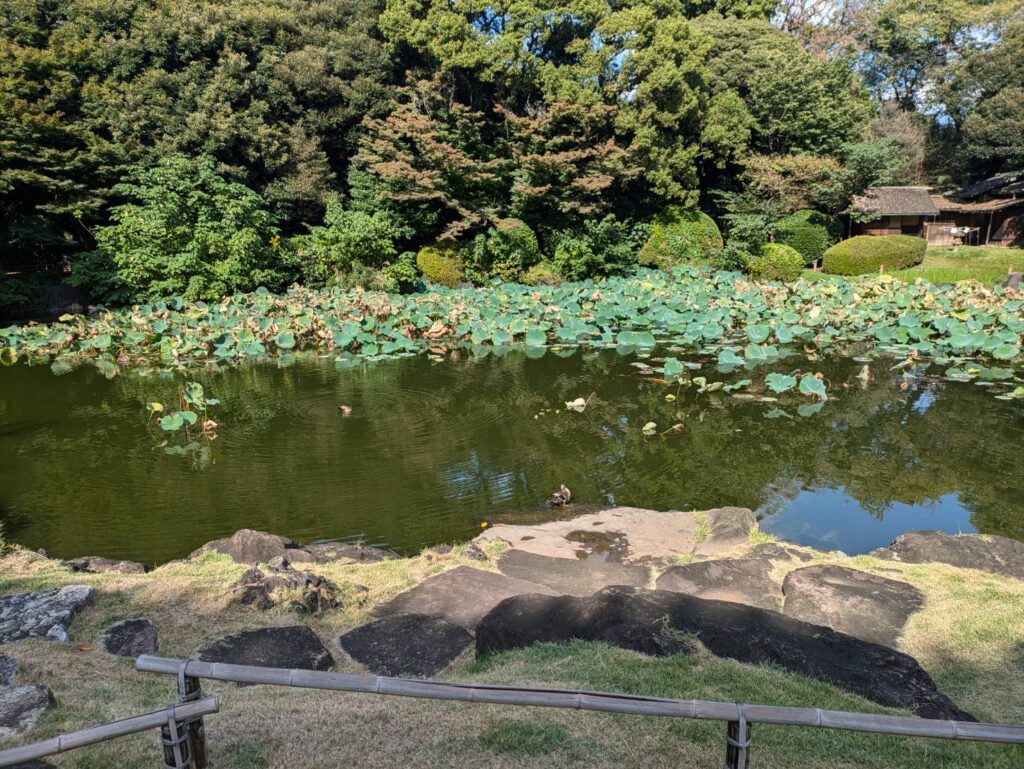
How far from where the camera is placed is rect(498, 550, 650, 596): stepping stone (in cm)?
419

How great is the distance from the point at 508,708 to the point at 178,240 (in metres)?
15.5

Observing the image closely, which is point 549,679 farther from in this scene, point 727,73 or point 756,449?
point 727,73

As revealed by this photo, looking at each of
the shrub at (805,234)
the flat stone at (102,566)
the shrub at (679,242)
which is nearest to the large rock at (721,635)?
the flat stone at (102,566)

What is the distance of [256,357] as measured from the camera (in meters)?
11.6

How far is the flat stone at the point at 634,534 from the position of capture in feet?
15.5

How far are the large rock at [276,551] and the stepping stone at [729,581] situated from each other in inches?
77.0

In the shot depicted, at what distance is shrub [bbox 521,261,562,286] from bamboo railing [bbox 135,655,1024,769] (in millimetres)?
16485

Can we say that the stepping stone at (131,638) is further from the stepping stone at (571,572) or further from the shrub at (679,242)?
the shrub at (679,242)

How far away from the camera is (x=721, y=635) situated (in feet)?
10.2

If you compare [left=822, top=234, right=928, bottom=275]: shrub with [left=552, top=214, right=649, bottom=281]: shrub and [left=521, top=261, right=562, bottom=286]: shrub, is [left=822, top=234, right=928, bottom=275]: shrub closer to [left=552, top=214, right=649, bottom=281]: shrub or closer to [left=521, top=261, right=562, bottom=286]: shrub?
[left=552, top=214, right=649, bottom=281]: shrub

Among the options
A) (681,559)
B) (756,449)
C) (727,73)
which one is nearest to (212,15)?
(727,73)

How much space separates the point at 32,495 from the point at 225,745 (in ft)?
17.2

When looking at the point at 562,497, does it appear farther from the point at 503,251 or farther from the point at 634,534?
the point at 503,251

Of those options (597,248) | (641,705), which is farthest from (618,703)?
(597,248)
